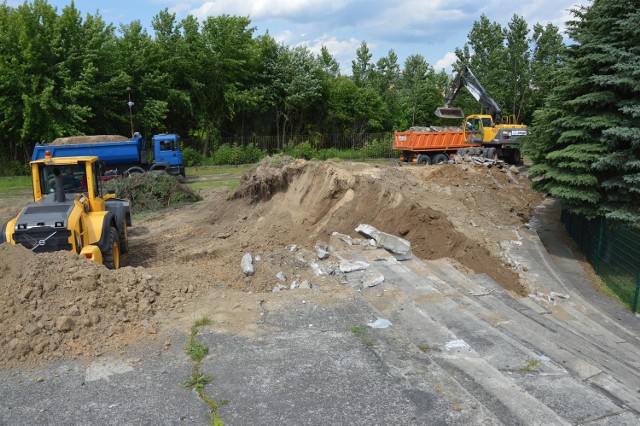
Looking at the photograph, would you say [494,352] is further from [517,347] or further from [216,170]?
[216,170]

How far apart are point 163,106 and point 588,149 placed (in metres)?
26.0

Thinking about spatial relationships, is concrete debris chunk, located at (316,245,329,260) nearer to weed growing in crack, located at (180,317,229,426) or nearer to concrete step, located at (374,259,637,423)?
concrete step, located at (374,259,637,423)

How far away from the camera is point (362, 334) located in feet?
22.0

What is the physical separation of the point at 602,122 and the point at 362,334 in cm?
945

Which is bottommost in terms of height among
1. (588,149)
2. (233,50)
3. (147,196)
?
(147,196)

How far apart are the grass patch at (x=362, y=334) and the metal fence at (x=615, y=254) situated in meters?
6.89

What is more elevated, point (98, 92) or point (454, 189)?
point (98, 92)

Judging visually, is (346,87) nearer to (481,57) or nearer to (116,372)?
(481,57)

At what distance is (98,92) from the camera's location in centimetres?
3034

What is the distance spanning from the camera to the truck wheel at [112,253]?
32.2 ft

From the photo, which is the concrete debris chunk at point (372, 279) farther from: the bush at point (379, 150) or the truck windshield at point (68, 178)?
the bush at point (379, 150)

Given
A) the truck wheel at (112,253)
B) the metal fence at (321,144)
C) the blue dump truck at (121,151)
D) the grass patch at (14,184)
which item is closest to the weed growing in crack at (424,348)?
the truck wheel at (112,253)

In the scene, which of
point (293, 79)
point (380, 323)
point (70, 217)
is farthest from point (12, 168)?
point (380, 323)

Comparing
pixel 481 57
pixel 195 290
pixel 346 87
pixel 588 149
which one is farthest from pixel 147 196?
pixel 481 57
